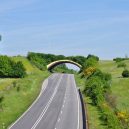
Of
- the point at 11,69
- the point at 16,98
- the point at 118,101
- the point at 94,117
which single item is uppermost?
the point at 11,69

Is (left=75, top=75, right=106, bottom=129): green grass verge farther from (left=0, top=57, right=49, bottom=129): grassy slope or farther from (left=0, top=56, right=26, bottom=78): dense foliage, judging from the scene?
(left=0, top=56, right=26, bottom=78): dense foliage

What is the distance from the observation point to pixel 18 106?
88.0 metres

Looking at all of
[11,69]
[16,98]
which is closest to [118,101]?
[16,98]

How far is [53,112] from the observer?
81.4m

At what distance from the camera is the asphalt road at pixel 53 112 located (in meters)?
67.4

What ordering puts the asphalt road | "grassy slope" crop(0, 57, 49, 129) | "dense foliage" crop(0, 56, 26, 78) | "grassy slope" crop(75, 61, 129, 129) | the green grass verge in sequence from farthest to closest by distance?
"dense foliage" crop(0, 56, 26, 78) < "grassy slope" crop(0, 57, 49, 129) < the asphalt road < "grassy slope" crop(75, 61, 129, 129) < the green grass verge

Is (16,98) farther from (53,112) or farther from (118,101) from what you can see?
(118,101)

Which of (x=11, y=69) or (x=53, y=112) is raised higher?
(x=11, y=69)

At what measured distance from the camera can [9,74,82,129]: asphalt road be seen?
6738 cm

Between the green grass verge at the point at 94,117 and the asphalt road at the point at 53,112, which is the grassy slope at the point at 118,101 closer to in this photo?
the green grass verge at the point at 94,117

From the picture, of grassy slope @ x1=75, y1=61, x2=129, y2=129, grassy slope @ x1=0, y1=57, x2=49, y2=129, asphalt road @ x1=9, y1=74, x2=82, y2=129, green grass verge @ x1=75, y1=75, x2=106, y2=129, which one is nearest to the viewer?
green grass verge @ x1=75, y1=75, x2=106, y2=129

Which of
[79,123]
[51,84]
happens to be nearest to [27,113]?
[79,123]

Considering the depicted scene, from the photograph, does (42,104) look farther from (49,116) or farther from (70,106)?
(49,116)

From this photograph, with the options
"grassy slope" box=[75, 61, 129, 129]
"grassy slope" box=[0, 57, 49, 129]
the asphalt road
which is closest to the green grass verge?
"grassy slope" box=[75, 61, 129, 129]
